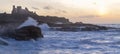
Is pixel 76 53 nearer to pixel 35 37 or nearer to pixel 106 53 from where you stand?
pixel 106 53

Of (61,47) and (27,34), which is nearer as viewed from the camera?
(61,47)

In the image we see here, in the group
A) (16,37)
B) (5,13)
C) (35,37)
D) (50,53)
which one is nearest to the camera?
(50,53)

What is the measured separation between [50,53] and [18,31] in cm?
1461

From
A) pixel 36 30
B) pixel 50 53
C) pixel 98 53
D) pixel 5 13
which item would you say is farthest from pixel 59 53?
pixel 5 13

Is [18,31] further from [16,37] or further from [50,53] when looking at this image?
[50,53]

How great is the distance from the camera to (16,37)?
109ft

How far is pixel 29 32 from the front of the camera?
34844 mm

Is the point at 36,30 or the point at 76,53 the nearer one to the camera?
the point at 76,53

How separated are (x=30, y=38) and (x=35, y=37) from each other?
1732 millimetres

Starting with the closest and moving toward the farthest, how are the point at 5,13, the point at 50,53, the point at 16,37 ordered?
1. the point at 50,53
2. the point at 16,37
3. the point at 5,13

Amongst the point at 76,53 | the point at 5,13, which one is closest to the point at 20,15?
the point at 5,13

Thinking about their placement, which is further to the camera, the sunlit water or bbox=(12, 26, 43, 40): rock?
bbox=(12, 26, 43, 40): rock

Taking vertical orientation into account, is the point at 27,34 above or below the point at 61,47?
above

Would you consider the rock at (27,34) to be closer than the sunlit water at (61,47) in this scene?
No
